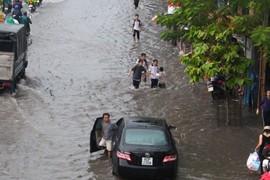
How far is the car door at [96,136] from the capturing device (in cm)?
1863

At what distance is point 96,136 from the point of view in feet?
61.5

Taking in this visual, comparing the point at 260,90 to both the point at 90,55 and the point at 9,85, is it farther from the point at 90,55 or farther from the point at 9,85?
the point at 90,55

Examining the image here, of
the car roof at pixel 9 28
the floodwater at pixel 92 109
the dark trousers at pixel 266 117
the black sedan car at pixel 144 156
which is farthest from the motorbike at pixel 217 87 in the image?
the black sedan car at pixel 144 156

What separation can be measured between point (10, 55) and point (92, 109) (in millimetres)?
3551

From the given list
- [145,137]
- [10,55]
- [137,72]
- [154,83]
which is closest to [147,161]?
[145,137]

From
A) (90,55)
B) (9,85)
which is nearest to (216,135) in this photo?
(9,85)

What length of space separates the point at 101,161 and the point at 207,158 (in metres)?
2.87

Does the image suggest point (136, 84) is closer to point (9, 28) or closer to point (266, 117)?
point (9, 28)

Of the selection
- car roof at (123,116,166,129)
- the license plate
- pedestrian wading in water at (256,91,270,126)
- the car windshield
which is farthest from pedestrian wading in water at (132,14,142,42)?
the license plate

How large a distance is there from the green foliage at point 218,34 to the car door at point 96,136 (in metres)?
3.05

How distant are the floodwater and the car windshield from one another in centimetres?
125

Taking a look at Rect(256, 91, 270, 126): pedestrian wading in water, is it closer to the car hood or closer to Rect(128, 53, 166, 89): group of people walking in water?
the car hood

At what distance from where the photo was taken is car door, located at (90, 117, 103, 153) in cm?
1863

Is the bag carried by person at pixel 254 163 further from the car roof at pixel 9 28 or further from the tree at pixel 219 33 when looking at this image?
the car roof at pixel 9 28
